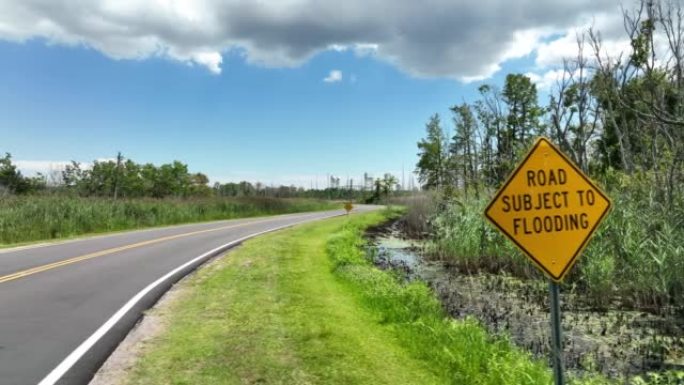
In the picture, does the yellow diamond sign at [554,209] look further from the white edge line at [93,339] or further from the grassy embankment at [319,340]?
the white edge line at [93,339]

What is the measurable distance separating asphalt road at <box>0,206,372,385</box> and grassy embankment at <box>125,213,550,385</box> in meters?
0.63

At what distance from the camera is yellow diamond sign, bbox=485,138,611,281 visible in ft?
14.9

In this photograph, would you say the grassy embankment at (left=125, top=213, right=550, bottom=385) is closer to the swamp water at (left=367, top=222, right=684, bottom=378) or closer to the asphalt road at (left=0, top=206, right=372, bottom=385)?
the asphalt road at (left=0, top=206, right=372, bottom=385)

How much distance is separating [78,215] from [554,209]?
25480mm

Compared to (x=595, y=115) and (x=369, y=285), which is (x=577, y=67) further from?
(x=369, y=285)

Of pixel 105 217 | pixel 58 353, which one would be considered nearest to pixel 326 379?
pixel 58 353

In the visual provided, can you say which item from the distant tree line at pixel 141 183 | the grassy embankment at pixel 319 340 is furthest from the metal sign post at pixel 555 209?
the distant tree line at pixel 141 183

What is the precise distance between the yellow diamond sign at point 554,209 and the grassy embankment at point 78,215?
69.7 feet

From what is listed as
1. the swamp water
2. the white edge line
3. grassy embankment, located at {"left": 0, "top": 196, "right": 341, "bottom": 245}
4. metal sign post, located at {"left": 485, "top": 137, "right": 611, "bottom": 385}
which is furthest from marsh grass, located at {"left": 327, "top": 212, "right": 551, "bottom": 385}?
grassy embankment, located at {"left": 0, "top": 196, "right": 341, "bottom": 245}

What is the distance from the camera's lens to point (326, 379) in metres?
5.66

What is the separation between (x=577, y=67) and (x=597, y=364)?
26.5 ft

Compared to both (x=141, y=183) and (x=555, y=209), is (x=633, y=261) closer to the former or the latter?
(x=555, y=209)

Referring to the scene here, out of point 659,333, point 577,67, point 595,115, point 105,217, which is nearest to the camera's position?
point 659,333

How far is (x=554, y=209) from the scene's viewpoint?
15.0 ft
